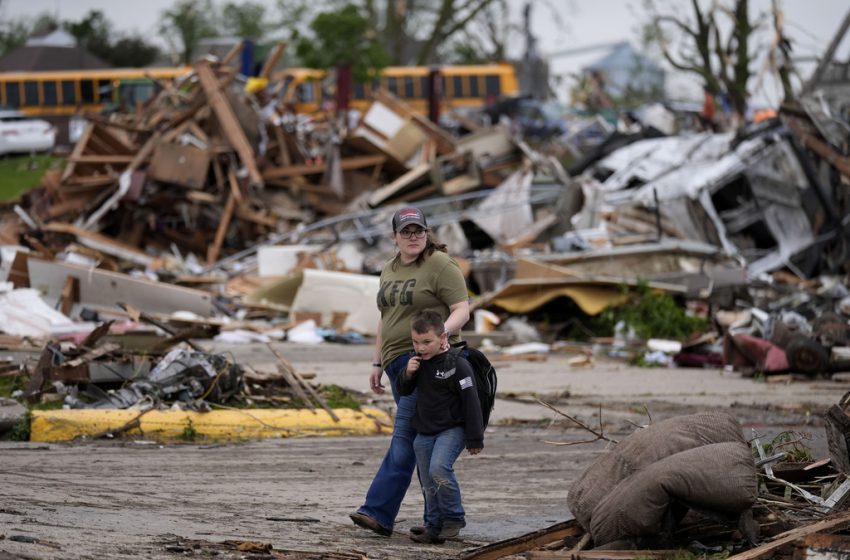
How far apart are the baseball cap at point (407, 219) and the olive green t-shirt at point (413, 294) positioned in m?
0.22

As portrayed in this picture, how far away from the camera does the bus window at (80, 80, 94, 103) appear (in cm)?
4625

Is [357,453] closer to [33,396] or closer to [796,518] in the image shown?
[33,396]

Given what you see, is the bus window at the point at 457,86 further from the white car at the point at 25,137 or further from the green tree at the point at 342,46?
the white car at the point at 25,137

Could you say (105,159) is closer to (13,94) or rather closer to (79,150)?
(79,150)

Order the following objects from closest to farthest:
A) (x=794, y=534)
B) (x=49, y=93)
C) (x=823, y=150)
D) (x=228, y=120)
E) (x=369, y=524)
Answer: (x=794, y=534) → (x=369, y=524) → (x=823, y=150) → (x=228, y=120) → (x=49, y=93)

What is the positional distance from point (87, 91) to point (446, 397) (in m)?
42.7

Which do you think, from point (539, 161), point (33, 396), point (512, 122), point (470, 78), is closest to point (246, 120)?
point (539, 161)

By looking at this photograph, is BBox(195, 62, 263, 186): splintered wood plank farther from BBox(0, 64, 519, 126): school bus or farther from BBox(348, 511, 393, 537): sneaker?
BBox(0, 64, 519, 126): school bus

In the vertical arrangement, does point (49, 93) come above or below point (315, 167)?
above

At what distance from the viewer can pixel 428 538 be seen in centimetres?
643

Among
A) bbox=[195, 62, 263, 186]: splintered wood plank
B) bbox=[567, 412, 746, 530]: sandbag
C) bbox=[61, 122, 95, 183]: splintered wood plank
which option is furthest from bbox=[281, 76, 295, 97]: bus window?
bbox=[567, 412, 746, 530]: sandbag

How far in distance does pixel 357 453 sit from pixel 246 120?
1517 centimetres

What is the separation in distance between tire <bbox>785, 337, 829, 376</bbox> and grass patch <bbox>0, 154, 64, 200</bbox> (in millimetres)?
19564

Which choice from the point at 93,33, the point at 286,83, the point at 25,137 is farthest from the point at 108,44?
the point at 286,83
